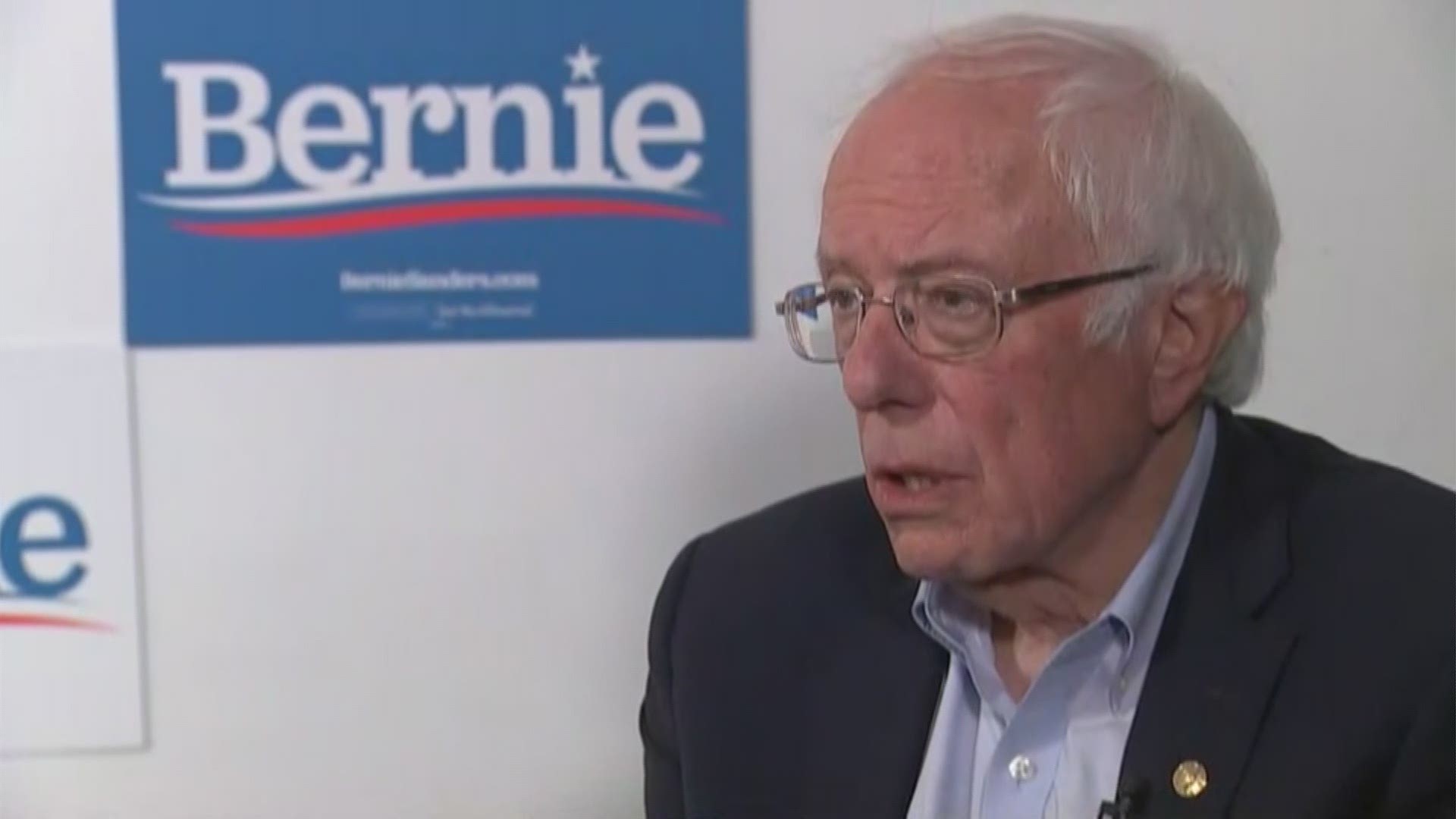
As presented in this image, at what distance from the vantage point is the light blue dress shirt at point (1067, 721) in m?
1.15

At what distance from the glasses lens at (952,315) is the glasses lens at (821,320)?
0.17ft

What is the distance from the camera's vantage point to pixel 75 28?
1447 mm

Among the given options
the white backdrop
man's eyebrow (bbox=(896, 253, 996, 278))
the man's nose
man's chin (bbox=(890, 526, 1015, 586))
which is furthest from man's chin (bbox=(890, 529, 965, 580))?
the white backdrop

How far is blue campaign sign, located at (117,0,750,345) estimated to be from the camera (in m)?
1.46

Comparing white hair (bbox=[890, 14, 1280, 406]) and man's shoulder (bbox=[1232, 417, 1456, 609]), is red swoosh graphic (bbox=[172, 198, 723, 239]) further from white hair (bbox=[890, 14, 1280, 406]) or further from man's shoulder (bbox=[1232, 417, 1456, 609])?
man's shoulder (bbox=[1232, 417, 1456, 609])

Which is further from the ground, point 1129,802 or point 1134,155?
point 1134,155

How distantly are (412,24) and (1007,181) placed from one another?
2.35ft

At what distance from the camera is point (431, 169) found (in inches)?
58.6

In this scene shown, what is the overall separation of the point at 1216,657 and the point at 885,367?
349mm

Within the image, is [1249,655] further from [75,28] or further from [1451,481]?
[75,28]

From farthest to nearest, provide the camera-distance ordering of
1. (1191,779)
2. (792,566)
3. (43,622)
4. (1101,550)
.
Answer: (43,622) → (792,566) → (1101,550) → (1191,779)

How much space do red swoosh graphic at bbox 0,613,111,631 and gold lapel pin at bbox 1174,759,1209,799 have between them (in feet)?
3.56

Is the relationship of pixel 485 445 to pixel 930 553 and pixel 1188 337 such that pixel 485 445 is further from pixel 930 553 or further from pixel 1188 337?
pixel 1188 337

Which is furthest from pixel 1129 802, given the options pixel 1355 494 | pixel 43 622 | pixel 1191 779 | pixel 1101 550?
pixel 43 622
